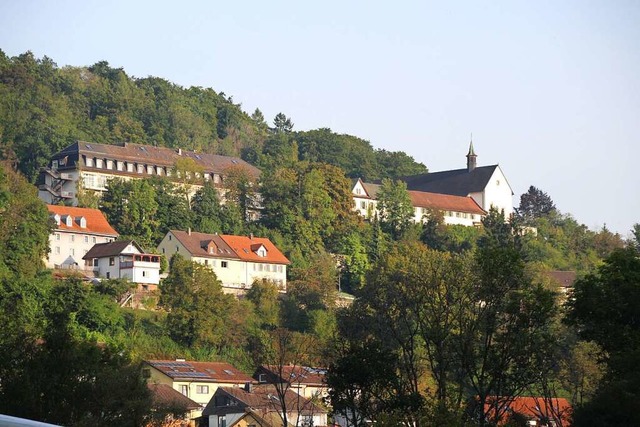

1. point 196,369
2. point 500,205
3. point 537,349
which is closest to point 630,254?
point 537,349

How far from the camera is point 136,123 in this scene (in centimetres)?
13488

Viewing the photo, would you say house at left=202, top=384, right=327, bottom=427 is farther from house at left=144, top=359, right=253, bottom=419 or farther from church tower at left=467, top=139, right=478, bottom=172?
church tower at left=467, top=139, right=478, bottom=172

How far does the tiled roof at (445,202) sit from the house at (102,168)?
48.9 ft

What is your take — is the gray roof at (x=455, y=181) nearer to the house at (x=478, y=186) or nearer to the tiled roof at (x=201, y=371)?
the house at (x=478, y=186)

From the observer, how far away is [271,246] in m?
104

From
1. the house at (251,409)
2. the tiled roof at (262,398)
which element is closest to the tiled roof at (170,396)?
the house at (251,409)

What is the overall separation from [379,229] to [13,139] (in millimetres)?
28960

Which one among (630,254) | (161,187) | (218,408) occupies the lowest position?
(218,408)

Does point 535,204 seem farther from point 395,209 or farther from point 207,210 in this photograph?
point 207,210

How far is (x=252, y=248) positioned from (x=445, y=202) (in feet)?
96.6

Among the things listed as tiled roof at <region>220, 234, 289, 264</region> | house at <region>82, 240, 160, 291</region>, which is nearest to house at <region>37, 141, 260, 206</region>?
tiled roof at <region>220, 234, 289, 264</region>

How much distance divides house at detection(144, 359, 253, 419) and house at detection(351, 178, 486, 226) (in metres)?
42.1

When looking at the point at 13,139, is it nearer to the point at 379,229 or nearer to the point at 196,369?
the point at 379,229

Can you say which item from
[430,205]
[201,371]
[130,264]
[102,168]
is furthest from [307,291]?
[430,205]
